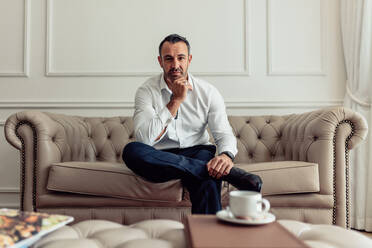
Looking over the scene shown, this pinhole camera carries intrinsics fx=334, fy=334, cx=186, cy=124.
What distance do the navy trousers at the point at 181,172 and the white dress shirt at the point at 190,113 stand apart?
236 millimetres

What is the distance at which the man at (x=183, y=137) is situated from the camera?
4.47ft

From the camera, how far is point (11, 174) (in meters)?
2.45

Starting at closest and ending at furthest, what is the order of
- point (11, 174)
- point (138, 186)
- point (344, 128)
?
point (138, 186)
point (344, 128)
point (11, 174)

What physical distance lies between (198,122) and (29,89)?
1.43 metres

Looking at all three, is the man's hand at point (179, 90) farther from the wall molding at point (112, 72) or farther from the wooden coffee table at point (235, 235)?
the wooden coffee table at point (235, 235)

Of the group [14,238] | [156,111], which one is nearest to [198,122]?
[156,111]

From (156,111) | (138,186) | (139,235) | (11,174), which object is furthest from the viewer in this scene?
(11,174)

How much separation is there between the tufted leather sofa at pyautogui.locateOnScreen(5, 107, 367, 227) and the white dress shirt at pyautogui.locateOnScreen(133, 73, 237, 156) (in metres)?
0.24

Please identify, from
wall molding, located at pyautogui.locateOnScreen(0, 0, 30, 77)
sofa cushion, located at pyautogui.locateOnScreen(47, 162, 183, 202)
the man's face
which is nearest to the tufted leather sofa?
sofa cushion, located at pyautogui.locateOnScreen(47, 162, 183, 202)

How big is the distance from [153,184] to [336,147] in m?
0.91

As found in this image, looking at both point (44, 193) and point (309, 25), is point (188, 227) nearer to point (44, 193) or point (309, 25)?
point (44, 193)

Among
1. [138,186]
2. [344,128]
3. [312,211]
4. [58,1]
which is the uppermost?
[58,1]

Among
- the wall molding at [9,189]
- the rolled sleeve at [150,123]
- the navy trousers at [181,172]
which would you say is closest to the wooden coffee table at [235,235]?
the navy trousers at [181,172]

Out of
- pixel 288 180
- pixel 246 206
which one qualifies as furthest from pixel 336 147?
pixel 246 206
